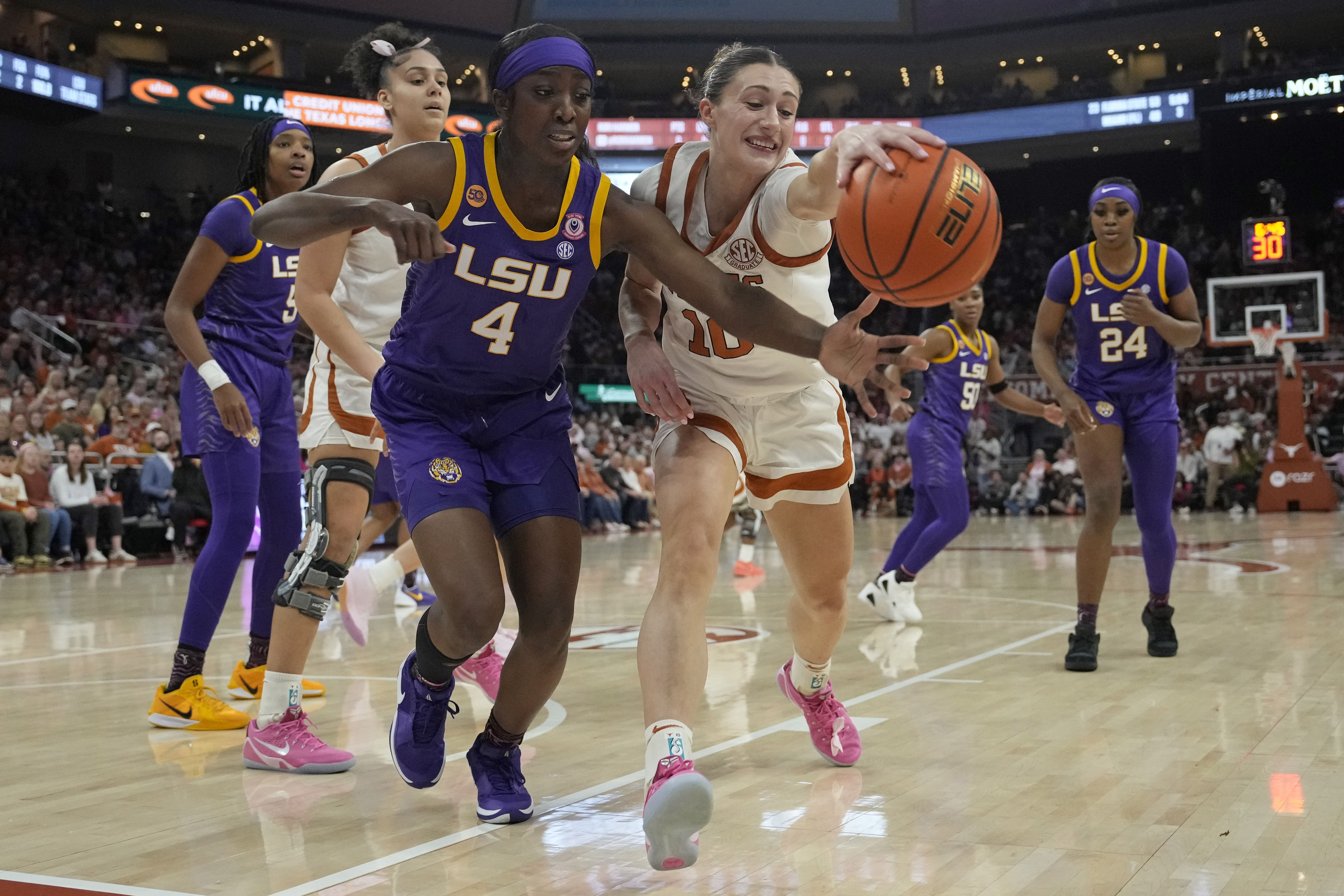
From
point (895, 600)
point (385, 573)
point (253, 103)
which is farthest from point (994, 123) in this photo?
point (385, 573)

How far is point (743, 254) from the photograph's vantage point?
3330mm

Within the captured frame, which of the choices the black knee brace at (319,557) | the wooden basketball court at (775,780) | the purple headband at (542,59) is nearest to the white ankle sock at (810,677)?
the wooden basketball court at (775,780)

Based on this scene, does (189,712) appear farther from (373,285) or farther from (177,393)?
(177,393)

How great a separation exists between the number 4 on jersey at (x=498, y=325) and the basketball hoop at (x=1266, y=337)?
1832 cm

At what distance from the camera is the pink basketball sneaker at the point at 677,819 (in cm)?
245

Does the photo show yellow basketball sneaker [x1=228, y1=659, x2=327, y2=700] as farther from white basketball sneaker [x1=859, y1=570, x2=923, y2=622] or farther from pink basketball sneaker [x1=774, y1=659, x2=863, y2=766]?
white basketball sneaker [x1=859, y1=570, x2=923, y2=622]

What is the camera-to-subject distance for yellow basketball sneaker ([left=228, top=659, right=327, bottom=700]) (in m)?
4.95

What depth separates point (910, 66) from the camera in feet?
105

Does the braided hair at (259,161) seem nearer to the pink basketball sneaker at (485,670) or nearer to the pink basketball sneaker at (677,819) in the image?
the pink basketball sneaker at (485,670)

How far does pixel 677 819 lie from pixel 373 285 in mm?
2458

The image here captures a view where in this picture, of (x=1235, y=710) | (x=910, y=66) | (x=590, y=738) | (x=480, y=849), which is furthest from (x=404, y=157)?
(x=910, y=66)

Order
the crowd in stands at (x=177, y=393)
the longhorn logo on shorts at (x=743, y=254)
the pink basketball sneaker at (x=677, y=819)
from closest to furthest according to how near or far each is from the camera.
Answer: the pink basketball sneaker at (x=677, y=819)
the longhorn logo on shorts at (x=743, y=254)
the crowd in stands at (x=177, y=393)

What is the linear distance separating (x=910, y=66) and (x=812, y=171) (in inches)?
1226

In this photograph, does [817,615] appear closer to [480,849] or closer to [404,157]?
[480,849]
